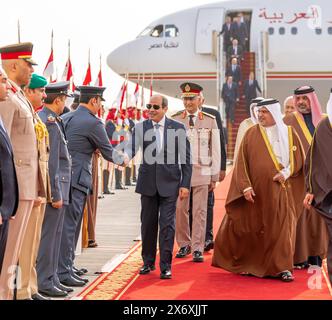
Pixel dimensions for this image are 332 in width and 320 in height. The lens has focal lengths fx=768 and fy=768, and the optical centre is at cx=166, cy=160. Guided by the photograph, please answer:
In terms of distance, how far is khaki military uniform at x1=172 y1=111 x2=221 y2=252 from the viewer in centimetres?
795

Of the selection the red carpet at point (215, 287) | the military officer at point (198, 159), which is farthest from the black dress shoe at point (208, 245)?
the red carpet at point (215, 287)

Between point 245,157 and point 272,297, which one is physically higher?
point 245,157

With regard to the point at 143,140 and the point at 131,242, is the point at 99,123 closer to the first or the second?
the point at 143,140

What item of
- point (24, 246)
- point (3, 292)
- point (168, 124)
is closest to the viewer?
point (3, 292)

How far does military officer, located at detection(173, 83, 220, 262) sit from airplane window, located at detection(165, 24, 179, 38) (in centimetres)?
1834

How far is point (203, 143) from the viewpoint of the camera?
8.11 meters

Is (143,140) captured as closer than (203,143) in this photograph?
Yes

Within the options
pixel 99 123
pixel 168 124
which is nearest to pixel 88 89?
pixel 99 123

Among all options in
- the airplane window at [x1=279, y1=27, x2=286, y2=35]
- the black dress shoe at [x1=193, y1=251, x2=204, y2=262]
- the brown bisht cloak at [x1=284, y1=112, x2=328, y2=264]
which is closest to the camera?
the brown bisht cloak at [x1=284, y1=112, x2=328, y2=264]

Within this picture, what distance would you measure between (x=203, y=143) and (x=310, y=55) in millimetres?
18159

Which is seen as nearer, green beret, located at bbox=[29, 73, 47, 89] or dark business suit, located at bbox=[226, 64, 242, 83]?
green beret, located at bbox=[29, 73, 47, 89]

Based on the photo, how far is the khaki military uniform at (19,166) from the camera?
16.3 feet

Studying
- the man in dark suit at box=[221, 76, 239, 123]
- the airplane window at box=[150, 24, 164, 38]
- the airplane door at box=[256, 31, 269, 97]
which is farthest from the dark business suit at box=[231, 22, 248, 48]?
the airplane window at box=[150, 24, 164, 38]

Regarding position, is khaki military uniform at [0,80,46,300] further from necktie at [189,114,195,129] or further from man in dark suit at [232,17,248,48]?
man in dark suit at [232,17,248,48]
